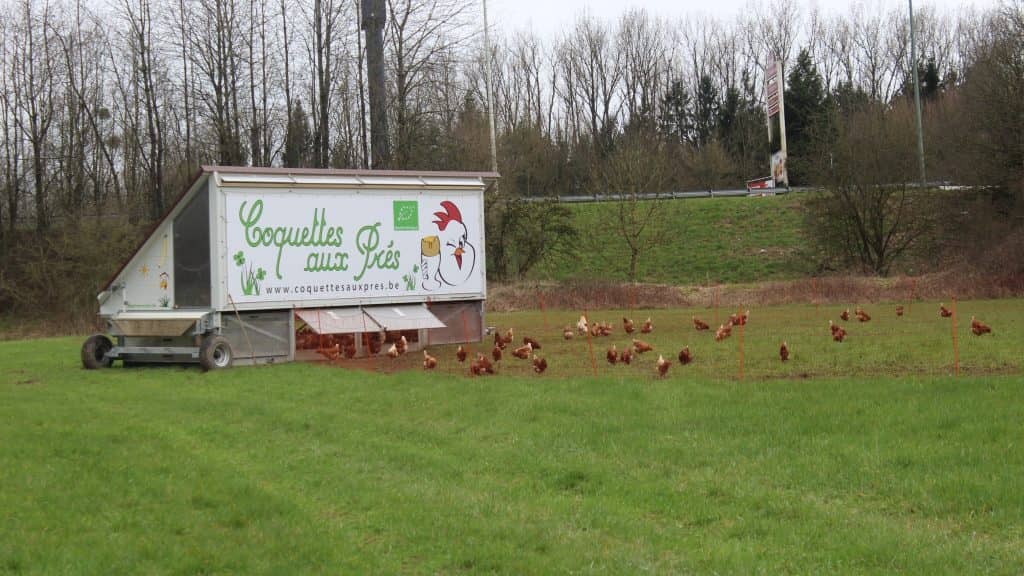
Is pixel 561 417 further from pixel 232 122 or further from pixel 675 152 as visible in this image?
pixel 675 152

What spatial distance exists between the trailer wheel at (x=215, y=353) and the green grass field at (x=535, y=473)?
7.80 feet

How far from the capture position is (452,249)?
22438 mm

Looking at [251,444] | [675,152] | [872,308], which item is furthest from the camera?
[675,152]

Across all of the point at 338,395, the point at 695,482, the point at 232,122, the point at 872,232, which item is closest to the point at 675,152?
the point at 872,232

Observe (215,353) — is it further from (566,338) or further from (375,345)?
(566,338)

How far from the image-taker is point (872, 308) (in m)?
30.0

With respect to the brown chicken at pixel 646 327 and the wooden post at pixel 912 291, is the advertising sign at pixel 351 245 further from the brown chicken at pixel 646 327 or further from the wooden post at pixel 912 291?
the wooden post at pixel 912 291

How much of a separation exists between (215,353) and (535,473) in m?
10.9

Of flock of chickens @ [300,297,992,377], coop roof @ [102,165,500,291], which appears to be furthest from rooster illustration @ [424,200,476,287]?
flock of chickens @ [300,297,992,377]

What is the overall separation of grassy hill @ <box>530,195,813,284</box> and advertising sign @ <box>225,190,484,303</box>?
27703 mm

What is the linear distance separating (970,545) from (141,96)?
5339 cm

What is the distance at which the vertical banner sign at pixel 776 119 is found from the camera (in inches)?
2103

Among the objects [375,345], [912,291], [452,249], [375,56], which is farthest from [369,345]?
[375,56]

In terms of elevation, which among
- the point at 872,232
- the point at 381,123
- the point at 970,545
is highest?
the point at 381,123
